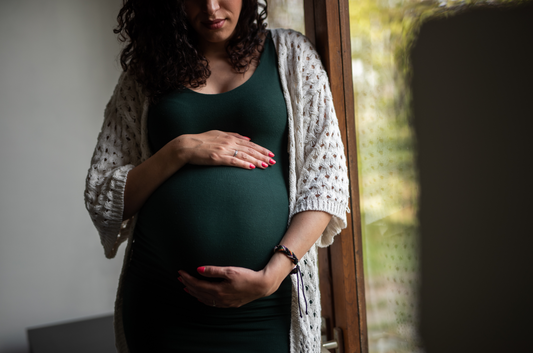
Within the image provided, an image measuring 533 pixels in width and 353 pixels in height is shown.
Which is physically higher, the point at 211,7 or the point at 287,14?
the point at 287,14

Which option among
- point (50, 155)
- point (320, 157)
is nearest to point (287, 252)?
point (320, 157)

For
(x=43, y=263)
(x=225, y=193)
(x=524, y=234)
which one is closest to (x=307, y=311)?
(x=225, y=193)

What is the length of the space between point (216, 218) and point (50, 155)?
1851 mm

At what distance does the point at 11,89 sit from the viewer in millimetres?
2221

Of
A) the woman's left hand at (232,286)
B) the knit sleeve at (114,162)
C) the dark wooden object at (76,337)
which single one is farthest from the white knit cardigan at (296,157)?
the dark wooden object at (76,337)

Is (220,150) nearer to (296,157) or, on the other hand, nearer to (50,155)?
(296,157)

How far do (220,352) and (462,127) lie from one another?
693 mm

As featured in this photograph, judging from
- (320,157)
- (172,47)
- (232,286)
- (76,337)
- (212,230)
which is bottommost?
(76,337)

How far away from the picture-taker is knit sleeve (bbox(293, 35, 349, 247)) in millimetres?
889

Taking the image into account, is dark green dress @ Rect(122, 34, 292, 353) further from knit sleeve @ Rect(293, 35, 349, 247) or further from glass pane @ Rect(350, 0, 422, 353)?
glass pane @ Rect(350, 0, 422, 353)

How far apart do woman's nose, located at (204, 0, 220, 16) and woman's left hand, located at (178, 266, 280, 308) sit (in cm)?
61

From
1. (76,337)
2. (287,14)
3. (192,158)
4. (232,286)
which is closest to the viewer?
(232,286)

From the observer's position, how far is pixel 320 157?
0.92 meters

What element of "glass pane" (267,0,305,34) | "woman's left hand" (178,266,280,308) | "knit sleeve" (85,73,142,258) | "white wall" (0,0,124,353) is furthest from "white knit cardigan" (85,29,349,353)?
"white wall" (0,0,124,353)
